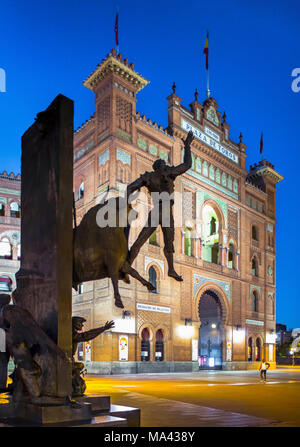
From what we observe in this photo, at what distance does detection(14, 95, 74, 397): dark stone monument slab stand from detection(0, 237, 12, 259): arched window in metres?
27.9

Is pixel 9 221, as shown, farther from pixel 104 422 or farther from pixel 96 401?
pixel 104 422

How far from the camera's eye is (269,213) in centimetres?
4409

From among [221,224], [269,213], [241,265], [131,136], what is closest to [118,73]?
[131,136]

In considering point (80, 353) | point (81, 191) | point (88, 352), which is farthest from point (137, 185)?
point (81, 191)

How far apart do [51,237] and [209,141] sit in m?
32.6

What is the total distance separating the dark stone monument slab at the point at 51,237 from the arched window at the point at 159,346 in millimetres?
24620

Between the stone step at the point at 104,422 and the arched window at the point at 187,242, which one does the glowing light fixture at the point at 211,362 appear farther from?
the stone step at the point at 104,422

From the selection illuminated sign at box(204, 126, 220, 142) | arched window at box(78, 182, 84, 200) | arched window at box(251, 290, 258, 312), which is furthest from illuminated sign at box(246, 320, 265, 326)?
arched window at box(78, 182, 84, 200)

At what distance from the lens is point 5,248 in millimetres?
32156

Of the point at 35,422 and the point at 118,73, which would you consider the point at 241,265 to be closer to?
the point at 118,73

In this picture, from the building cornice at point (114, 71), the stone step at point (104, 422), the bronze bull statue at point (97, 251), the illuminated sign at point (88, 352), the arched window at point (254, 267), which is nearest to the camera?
the stone step at point (104, 422)

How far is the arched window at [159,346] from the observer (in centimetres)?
2875

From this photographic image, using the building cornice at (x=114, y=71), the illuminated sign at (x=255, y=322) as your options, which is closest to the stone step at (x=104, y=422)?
the building cornice at (x=114, y=71)

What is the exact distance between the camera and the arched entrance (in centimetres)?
3594
